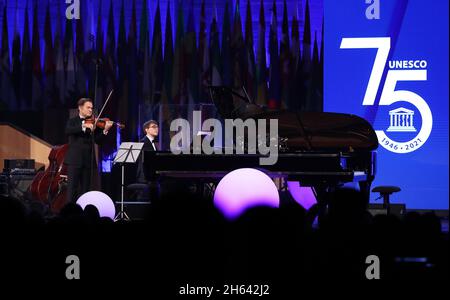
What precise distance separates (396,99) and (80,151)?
413 centimetres

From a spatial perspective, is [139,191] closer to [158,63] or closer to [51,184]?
[51,184]

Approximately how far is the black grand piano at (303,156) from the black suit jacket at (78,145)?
1.83 metres

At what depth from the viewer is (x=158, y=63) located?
33.9 ft

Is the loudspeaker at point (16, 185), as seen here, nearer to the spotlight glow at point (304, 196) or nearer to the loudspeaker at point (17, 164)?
the loudspeaker at point (17, 164)

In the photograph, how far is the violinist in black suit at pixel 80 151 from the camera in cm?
780

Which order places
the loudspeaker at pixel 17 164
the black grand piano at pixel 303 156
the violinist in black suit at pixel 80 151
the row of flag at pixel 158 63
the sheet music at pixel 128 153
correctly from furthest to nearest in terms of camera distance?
the row of flag at pixel 158 63 → the loudspeaker at pixel 17 164 → the violinist in black suit at pixel 80 151 → the sheet music at pixel 128 153 → the black grand piano at pixel 303 156

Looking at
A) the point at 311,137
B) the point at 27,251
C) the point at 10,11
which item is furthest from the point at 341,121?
the point at 10,11

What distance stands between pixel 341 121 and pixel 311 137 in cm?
39

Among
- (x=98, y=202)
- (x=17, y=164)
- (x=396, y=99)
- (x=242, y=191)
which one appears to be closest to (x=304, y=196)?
(x=396, y=99)

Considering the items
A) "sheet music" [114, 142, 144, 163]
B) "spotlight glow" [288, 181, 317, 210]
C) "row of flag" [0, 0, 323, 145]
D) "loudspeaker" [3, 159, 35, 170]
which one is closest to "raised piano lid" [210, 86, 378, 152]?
"sheet music" [114, 142, 144, 163]

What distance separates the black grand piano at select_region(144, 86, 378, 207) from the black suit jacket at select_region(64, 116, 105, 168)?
183 cm

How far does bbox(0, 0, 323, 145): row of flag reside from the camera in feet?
33.0

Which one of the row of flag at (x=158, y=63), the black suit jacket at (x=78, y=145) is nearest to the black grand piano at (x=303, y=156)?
the black suit jacket at (x=78, y=145)
